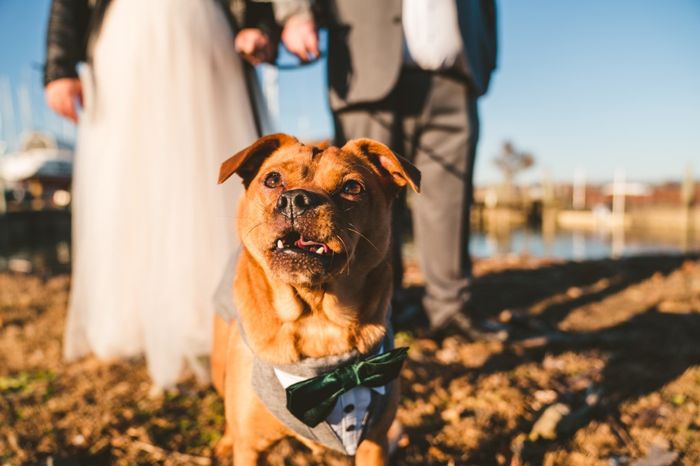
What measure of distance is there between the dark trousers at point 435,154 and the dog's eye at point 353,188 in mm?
1271

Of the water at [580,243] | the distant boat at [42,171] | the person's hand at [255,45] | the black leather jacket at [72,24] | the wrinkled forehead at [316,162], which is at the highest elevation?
the black leather jacket at [72,24]

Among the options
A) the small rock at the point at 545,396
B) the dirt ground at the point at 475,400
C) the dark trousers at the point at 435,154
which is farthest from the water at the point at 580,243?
the small rock at the point at 545,396

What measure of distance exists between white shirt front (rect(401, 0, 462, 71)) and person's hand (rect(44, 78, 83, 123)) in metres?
2.24

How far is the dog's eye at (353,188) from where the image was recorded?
69.5 inches

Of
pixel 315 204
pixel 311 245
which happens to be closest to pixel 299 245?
pixel 311 245

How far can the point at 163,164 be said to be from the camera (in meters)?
2.85

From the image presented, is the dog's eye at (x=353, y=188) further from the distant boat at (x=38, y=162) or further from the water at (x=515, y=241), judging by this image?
the distant boat at (x=38, y=162)

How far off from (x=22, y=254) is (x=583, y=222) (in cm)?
2877

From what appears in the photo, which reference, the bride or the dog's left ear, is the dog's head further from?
the bride

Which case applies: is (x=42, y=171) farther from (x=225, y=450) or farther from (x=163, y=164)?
(x=225, y=450)

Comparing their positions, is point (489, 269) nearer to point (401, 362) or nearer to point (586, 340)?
point (586, 340)

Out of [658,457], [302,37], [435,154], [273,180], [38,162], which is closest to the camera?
[273,180]

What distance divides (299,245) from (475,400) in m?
1.78

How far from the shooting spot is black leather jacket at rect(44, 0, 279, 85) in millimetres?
2816
